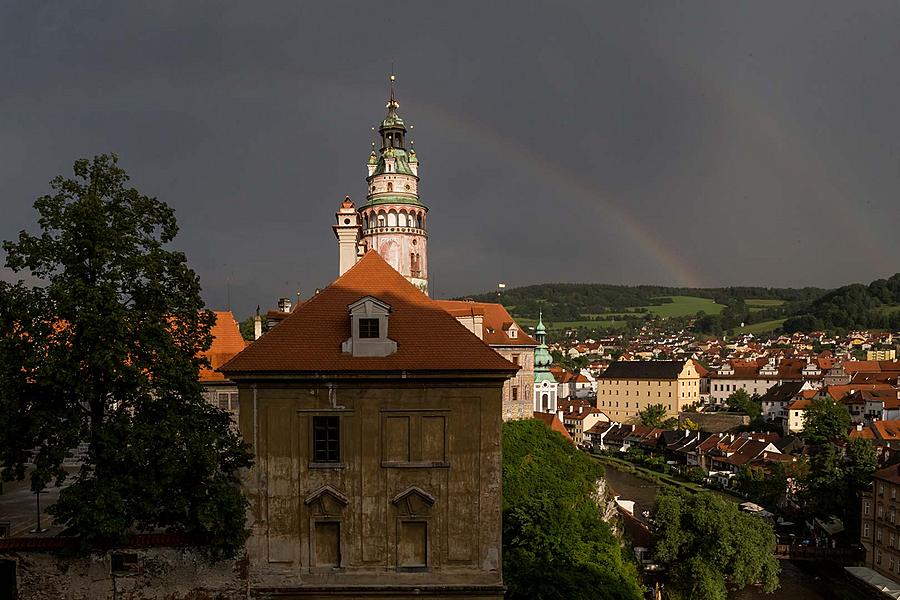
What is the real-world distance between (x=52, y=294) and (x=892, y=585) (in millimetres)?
55142

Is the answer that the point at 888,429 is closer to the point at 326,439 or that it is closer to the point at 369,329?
the point at 369,329

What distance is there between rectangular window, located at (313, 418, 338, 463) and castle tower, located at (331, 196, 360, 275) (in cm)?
1696

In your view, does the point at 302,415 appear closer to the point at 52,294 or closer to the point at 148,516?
the point at 148,516

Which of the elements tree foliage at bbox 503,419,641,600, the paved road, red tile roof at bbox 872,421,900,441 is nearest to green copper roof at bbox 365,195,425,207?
tree foliage at bbox 503,419,641,600

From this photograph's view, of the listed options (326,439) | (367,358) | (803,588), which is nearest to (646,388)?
(803,588)

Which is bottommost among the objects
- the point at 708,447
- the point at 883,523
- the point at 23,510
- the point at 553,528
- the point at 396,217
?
the point at 708,447

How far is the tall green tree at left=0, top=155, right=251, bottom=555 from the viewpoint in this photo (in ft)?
54.5

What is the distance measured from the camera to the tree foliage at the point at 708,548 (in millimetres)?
44531

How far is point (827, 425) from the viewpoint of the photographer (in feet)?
291

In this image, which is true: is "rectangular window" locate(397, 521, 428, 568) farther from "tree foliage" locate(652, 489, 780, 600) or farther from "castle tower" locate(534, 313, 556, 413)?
"castle tower" locate(534, 313, 556, 413)

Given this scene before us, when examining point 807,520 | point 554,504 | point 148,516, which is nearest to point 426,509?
point 148,516

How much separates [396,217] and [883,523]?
44280mm

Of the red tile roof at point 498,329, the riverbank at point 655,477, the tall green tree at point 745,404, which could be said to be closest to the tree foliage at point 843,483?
the riverbank at point 655,477

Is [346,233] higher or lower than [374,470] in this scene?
higher
